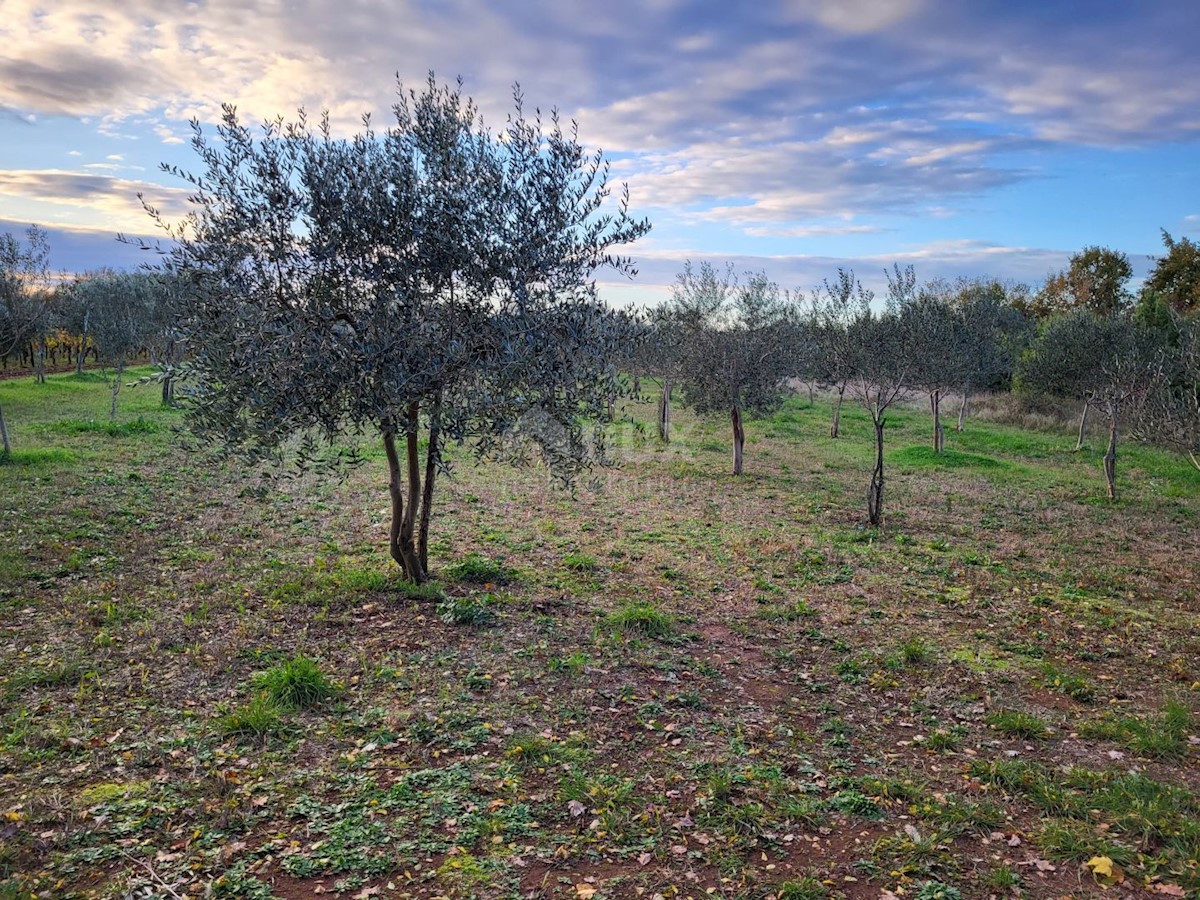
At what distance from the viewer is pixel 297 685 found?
Result: 9.47 m

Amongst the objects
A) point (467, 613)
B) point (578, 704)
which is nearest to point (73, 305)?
point (467, 613)

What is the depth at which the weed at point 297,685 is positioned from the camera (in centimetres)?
931

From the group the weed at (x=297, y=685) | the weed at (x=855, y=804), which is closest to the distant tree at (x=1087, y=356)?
the weed at (x=855, y=804)

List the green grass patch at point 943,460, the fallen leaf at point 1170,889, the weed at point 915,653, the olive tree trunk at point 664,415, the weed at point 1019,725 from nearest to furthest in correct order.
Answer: the fallen leaf at point 1170,889 < the weed at point 1019,725 < the weed at point 915,653 < the green grass patch at point 943,460 < the olive tree trunk at point 664,415

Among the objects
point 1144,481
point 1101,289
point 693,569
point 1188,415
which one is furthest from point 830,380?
point 1101,289

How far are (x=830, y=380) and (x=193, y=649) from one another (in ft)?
121

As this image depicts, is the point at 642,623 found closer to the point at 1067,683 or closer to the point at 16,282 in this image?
the point at 1067,683

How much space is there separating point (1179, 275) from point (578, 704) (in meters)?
70.3

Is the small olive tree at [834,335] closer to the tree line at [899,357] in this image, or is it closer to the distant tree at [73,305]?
the tree line at [899,357]

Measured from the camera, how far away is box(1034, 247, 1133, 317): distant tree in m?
67.8

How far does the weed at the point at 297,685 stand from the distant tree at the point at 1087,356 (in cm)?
2992

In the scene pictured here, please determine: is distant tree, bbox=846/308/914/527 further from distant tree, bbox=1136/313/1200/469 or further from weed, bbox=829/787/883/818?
weed, bbox=829/787/883/818

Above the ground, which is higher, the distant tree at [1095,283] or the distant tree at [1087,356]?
the distant tree at [1095,283]

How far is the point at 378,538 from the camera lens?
17.8 m
